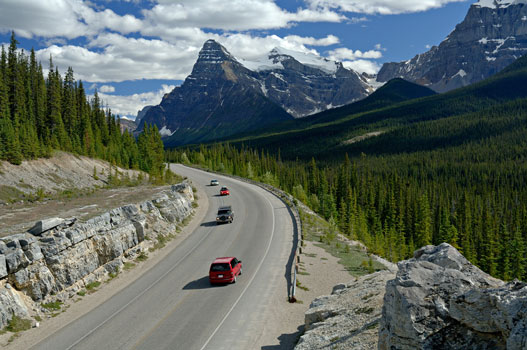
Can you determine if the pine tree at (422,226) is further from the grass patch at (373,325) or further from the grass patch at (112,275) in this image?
the grass patch at (373,325)

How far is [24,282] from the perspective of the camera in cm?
2086

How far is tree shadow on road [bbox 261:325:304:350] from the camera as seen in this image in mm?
17297

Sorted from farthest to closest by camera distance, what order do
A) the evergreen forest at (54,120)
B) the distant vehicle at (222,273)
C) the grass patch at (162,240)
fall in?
the evergreen forest at (54,120) → the grass patch at (162,240) → the distant vehicle at (222,273)

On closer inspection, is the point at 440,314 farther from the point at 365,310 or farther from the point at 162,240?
the point at 162,240

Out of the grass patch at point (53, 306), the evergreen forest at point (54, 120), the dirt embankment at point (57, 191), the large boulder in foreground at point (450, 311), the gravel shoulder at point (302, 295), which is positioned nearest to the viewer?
the large boulder in foreground at point (450, 311)

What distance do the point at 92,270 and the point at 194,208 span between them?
27.8 meters

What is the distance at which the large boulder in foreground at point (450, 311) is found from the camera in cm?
816

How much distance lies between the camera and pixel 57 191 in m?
48.8

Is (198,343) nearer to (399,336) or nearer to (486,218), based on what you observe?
(399,336)

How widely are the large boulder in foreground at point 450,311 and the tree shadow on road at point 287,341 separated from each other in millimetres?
7453

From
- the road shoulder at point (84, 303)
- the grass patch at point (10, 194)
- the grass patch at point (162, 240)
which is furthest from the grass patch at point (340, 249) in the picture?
the grass patch at point (10, 194)

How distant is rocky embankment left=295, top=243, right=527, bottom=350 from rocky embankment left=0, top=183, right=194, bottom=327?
50.9 feet

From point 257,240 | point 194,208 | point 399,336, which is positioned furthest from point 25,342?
point 194,208

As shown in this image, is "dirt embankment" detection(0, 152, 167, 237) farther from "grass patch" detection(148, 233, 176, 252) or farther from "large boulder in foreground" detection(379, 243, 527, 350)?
"large boulder in foreground" detection(379, 243, 527, 350)
